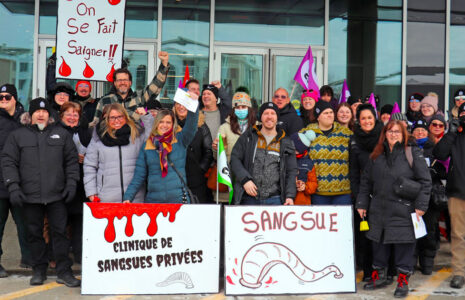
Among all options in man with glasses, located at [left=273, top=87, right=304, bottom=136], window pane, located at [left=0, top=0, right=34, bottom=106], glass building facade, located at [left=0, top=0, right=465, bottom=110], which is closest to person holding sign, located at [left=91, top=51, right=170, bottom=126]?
man with glasses, located at [left=273, top=87, right=304, bottom=136]

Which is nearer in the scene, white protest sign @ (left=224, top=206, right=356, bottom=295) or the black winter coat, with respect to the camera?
white protest sign @ (left=224, top=206, right=356, bottom=295)

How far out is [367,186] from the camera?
5.83 meters

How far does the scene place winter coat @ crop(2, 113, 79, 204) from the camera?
566cm

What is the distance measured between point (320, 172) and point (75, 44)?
361 centimetres

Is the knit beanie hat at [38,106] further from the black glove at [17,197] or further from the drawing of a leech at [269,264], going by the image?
the drawing of a leech at [269,264]

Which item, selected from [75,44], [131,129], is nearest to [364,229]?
[131,129]

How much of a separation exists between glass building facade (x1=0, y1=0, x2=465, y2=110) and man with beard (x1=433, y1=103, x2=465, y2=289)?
510 centimetres

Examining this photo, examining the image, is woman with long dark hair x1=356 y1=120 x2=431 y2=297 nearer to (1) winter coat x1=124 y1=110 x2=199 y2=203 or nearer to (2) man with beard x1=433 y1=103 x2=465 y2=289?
(2) man with beard x1=433 y1=103 x2=465 y2=289

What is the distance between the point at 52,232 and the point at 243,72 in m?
6.41

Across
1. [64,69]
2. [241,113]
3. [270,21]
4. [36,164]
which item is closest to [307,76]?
[241,113]

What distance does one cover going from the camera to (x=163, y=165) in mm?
5648

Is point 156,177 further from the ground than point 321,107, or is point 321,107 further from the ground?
point 321,107

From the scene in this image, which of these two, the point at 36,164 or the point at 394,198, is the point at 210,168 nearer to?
the point at 36,164

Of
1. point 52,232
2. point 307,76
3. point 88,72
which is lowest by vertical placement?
point 52,232
